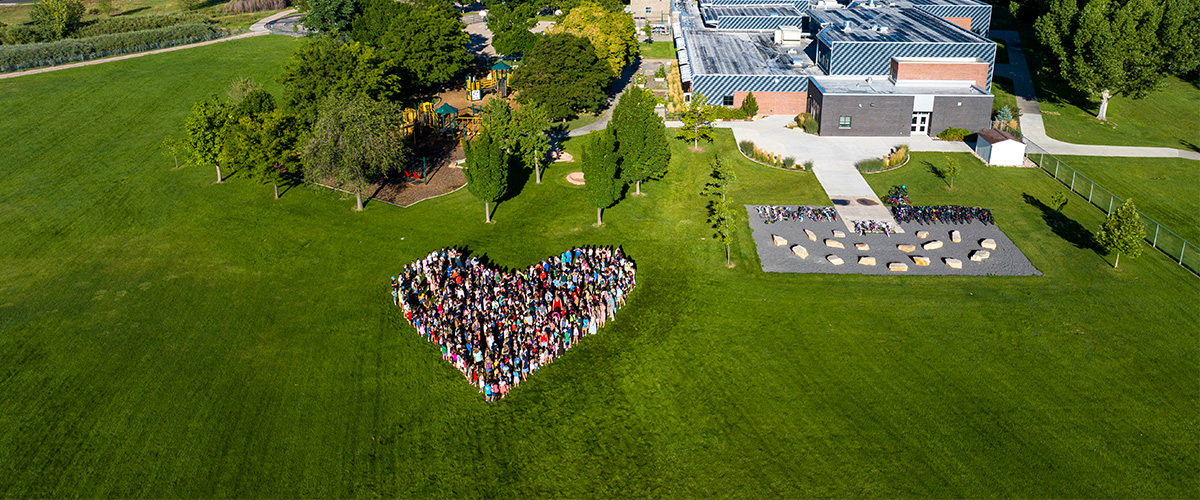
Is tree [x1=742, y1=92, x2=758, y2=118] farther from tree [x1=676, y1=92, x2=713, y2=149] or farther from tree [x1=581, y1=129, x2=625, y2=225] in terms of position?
tree [x1=581, y1=129, x2=625, y2=225]

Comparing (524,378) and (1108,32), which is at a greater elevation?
(1108,32)

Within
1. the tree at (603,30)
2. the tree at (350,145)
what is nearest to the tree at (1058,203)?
the tree at (350,145)

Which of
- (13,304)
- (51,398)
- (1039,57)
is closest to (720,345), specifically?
(51,398)

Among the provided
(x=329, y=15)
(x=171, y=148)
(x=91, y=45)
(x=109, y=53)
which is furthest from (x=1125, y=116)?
(x=91, y=45)

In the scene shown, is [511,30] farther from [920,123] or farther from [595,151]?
[595,151]

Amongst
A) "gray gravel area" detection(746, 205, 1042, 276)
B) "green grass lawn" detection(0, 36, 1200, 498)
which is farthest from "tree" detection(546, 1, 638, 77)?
"gray gravel area" detection(746, 205, 1042, 276)

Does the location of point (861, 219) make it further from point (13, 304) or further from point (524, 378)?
point (13, 304)
